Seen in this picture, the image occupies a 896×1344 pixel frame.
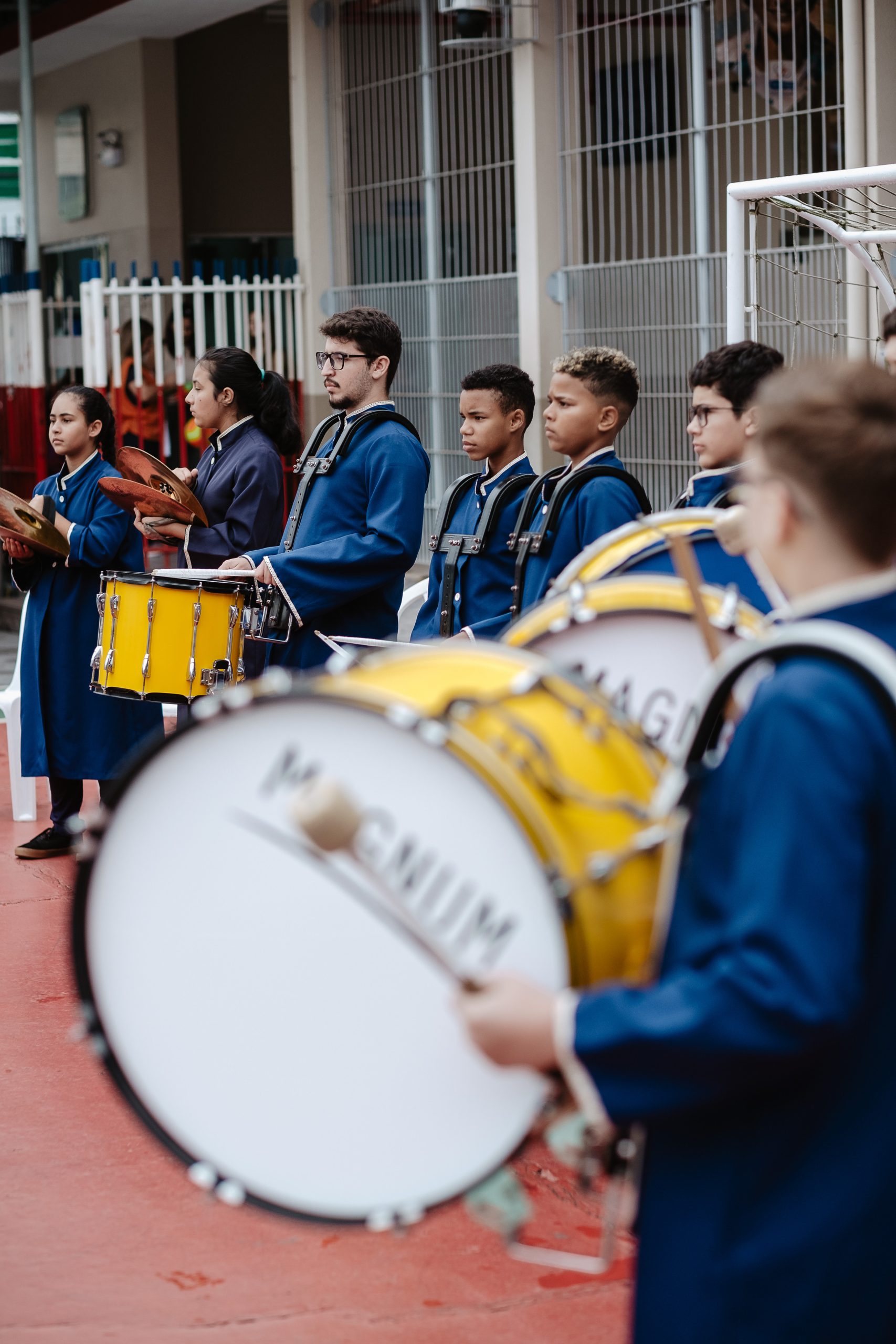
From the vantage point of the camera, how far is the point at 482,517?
4.22 metres

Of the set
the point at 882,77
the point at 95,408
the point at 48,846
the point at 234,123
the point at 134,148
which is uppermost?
the point at 234,123

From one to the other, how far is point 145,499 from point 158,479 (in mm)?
79

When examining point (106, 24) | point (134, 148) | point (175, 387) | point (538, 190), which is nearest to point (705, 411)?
point (538, 190)

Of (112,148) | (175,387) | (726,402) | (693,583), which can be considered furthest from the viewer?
(112,148)

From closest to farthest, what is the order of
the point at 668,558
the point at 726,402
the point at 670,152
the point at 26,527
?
1. the point at 668,558
2. the point at 726,402
3. the point at 26,527
4. the point at 670,152

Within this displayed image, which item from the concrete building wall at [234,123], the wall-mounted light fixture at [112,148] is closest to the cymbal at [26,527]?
the wall-mounted light fixture at [112,148]

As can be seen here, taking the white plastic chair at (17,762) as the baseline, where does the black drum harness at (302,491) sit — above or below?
above

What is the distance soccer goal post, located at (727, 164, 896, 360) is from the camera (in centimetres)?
457

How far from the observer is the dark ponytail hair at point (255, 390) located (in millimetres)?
5543

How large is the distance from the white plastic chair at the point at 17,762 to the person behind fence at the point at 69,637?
23 cm

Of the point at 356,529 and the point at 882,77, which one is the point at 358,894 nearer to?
the point at 356,529

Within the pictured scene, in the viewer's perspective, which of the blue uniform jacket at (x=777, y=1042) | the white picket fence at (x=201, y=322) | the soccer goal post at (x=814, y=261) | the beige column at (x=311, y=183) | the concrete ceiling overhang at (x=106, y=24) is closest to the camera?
the blue uniform jacket at (x=777, y=1042)

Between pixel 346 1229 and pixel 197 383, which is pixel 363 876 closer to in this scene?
pixel 346 1229

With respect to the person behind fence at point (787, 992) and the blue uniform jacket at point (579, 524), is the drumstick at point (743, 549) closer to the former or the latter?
the person behind fence at point (787, 992)
